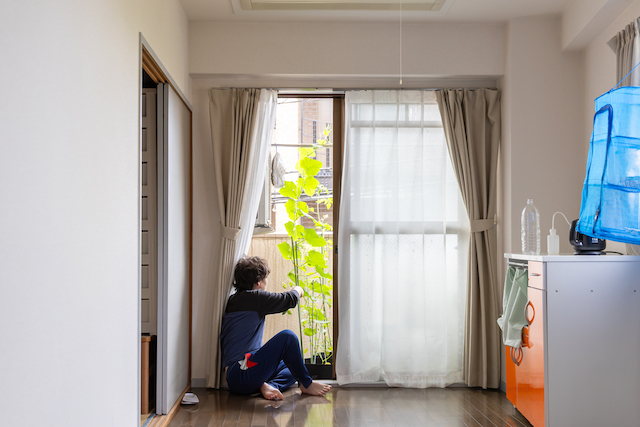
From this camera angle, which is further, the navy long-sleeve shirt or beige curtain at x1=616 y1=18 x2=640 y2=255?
the navy long-sleeve shirt

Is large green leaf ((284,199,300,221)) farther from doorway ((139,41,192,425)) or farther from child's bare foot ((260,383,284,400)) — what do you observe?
child's bare foot ((260,383,284,400))

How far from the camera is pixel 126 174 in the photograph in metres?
2.10

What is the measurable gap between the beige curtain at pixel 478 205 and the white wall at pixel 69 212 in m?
2.30

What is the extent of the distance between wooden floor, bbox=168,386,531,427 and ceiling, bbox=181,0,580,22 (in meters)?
2.62

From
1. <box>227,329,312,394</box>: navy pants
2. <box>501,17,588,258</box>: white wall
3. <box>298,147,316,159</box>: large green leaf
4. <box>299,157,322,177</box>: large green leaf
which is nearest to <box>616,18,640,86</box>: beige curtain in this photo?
<box>501,17,588,258</box>: white wall

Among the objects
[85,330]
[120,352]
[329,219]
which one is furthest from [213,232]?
[85,330]

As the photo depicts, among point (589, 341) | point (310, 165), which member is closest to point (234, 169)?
point (310, 165)

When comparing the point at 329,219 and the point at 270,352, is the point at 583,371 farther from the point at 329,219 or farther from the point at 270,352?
the point at 329,219

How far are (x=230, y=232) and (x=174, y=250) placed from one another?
550 mm

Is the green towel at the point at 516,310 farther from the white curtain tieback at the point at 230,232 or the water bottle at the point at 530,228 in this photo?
the white curtain tieback at the point at 230,232

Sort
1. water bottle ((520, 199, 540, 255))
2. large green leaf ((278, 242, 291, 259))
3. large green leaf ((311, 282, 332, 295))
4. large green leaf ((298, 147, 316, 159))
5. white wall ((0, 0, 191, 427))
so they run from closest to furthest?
white wall ((0, 0, 191, 427)) → water bottle ((520, 199, 540, 255)) → large green leaf ((278, 242, 291, 259)) → large green leaf ((298, 147, 316, 159)) → large green leaf ((311, 282, 332, 295))

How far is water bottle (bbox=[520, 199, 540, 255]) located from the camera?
325cm

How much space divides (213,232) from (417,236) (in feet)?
4.97

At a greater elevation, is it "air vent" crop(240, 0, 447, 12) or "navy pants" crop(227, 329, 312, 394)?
"air vent" crop(240, 0, 447, 12)
